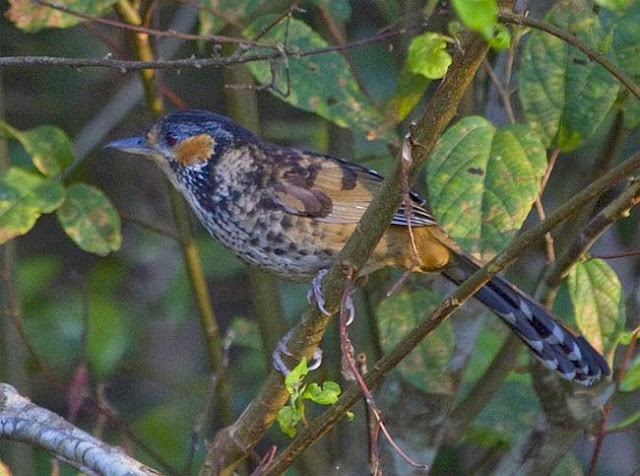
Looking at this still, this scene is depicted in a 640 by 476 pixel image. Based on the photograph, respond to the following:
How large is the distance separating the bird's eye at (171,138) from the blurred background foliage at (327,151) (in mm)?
269

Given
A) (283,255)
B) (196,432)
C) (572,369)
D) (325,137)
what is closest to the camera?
(196,432)

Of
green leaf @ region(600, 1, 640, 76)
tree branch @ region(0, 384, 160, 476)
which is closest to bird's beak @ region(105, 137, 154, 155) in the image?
tree branch @ region(0, 384, 160, 476)

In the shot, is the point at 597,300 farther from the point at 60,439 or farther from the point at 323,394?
the point at 60,439

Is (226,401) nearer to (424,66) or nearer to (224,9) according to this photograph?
(224,9)

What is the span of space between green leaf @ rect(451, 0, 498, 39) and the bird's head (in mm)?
2023

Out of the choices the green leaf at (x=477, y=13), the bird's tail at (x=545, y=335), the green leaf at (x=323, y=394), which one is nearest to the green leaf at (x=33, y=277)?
the bird's tail at (x=545, y=335)

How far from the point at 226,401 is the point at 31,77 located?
→ 8.93ft

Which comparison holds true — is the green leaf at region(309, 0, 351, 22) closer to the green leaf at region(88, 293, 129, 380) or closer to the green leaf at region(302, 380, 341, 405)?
the green leaf at region(302, 380, 341, 405)

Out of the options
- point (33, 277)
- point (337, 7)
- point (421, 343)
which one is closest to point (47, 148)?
point (337, 7)

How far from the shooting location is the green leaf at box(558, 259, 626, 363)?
8.92 feet

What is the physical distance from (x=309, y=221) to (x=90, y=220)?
2.05ft

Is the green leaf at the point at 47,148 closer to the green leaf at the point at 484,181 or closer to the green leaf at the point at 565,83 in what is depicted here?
the green leaf at the point at 484,181

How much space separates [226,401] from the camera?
3965 mm

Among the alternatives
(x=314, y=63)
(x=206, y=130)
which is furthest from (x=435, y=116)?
(x=206, y=130)
